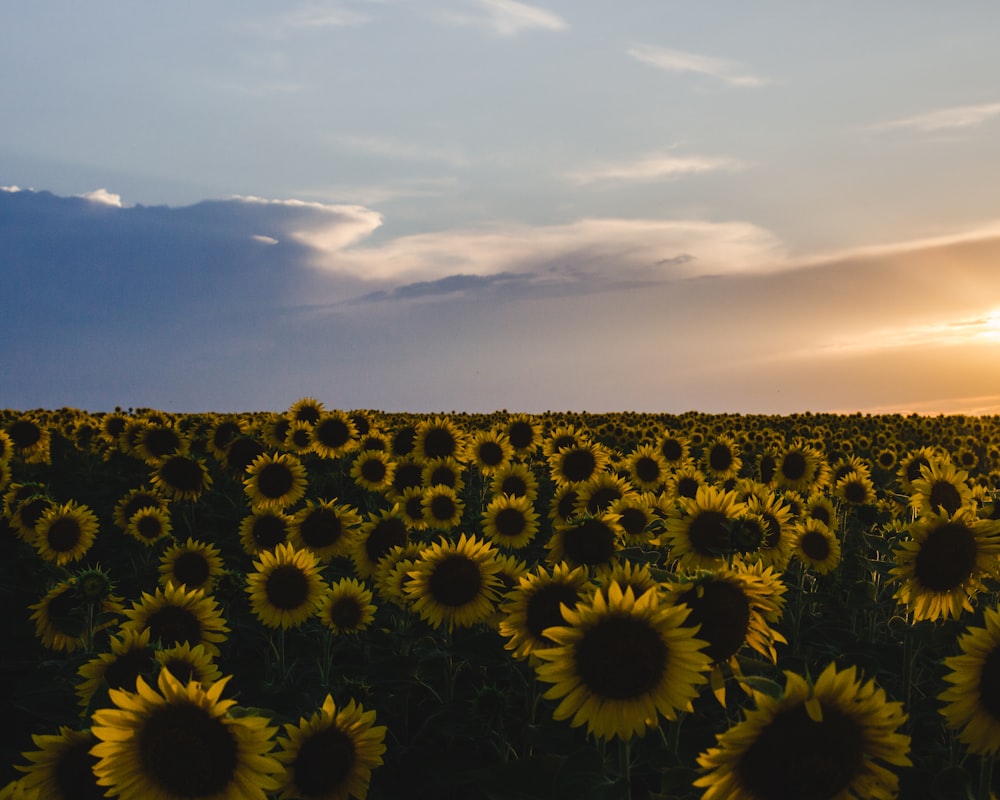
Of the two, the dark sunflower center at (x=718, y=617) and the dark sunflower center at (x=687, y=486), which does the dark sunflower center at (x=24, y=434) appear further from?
the dark sunflower center at (x=718, y=617)

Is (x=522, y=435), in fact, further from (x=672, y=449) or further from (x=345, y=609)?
(x=345, y=609)

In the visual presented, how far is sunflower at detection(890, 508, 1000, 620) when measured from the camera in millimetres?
5672

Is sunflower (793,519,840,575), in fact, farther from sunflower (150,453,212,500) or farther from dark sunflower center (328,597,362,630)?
sunflower (150,453,212,500)

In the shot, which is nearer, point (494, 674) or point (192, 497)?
point (494, 674)

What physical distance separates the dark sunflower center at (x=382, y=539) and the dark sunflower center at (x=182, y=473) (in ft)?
16.5

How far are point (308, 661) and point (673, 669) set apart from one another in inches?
221

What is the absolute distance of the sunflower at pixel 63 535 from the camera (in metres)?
10.4

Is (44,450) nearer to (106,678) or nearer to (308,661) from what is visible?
(308,661)

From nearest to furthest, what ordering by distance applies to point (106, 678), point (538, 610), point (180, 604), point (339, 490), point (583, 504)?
1. point (538, 610)
2. point (106, 678)
3. point (180, 604)
4. point (583, 504)
5. point (339, 490)

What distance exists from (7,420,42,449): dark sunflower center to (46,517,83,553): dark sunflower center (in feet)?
26.1

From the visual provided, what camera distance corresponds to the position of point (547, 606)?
14.7 ft

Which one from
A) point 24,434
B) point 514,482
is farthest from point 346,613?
point 24,434

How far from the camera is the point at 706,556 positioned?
6383mm

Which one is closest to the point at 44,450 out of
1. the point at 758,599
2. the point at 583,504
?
the point at 583,504
